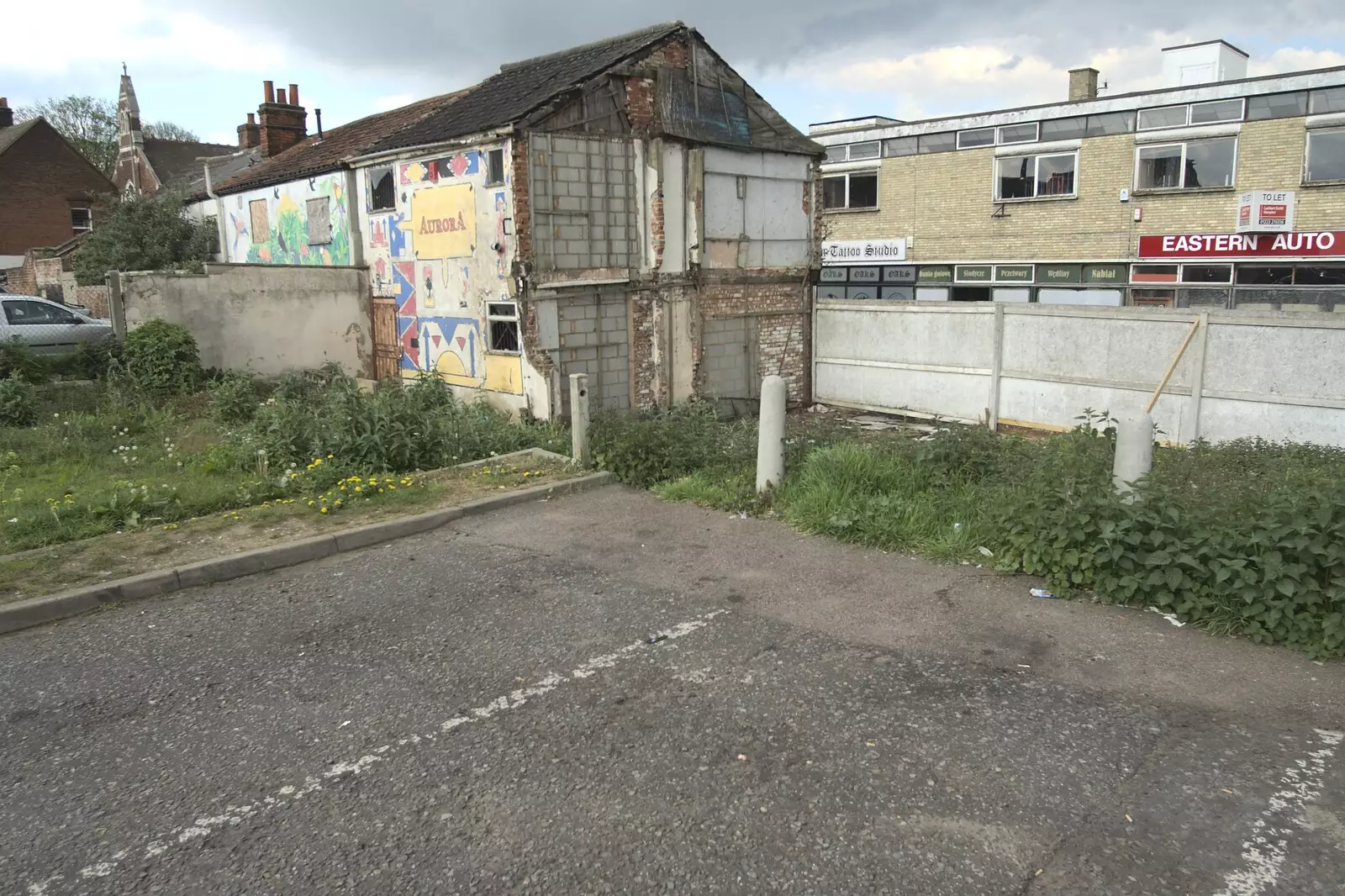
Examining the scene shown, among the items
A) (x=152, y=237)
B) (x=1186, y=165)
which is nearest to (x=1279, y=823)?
(x=1186, y=165)

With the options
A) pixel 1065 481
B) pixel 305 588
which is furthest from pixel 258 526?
pixel 1065 481

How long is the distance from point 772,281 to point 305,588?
11.1 metres

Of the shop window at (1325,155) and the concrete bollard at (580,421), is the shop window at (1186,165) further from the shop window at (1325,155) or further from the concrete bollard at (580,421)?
the concrete bollard at (580,421)

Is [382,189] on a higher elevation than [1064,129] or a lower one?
lower

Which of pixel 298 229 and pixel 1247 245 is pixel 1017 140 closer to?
pixel 1247 245

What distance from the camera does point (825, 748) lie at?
428 cm

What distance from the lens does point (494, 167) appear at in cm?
1295

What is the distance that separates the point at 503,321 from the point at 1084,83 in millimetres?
22012

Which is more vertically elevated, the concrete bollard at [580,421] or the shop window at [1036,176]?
the shop window at [1036,176]

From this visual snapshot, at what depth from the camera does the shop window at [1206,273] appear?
21953 millimetres

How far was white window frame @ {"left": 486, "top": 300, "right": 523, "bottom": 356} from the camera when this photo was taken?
512 inches

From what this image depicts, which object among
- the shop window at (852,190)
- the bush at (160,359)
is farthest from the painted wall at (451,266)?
the shop window at (852,190)

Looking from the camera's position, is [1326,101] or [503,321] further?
[1326,101]

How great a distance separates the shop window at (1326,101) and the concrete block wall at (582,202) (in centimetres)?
1664
